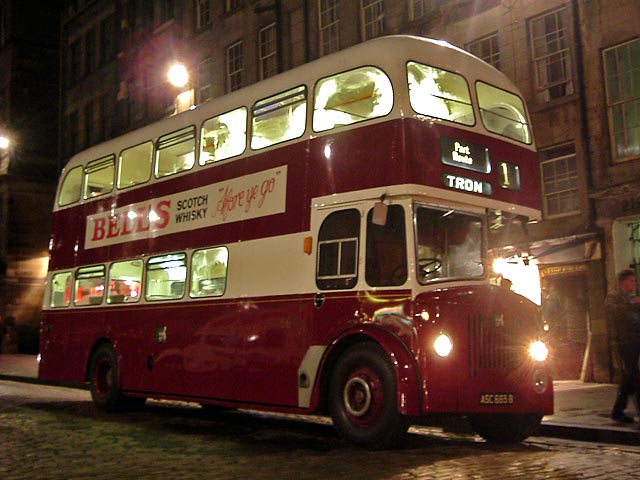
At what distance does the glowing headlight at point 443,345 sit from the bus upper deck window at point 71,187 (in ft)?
28.8

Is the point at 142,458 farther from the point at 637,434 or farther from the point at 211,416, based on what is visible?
the point at 637,434

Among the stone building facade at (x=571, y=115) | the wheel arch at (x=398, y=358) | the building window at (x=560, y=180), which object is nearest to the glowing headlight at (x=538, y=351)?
the wheel arch at (x=398, y=358)

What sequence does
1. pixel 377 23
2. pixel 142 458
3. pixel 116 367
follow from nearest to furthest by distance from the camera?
pixel 142 458
pixel 116 367
pixel 377 23

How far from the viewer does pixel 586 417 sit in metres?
10.5

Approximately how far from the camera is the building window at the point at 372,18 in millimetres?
21578

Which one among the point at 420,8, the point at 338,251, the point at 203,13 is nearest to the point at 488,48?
the point at 420,8

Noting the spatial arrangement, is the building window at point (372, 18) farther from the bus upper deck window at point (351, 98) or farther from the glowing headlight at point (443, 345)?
the glowing headlight at point (443, 345)

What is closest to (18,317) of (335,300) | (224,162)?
(224,162)

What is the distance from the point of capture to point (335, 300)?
350 inches

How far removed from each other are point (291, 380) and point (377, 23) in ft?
48.5

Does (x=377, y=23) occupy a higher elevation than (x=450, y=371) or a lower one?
higher

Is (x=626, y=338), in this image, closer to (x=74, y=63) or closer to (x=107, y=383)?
(x=107, y=383)

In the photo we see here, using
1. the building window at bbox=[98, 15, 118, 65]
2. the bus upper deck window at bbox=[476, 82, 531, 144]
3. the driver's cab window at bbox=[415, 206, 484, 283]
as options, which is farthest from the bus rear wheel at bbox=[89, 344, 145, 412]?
the building window at bbox=[98, 15, 118, 65]

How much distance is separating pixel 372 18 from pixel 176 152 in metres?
11.6
